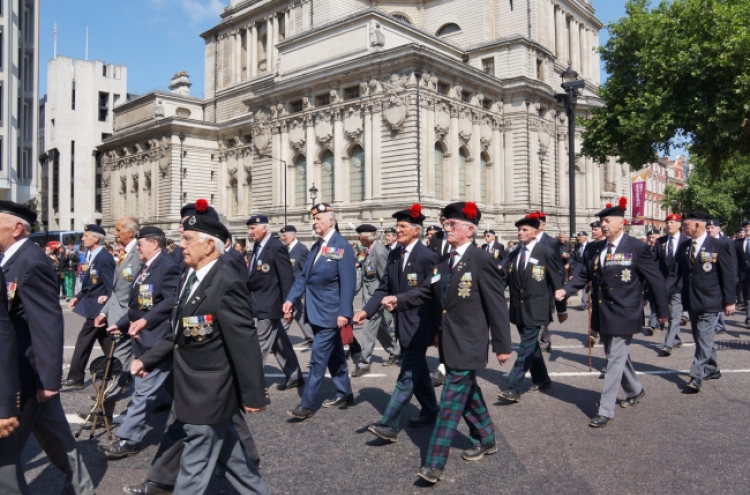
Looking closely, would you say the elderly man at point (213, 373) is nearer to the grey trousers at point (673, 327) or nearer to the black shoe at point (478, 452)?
the black shoe at point (478, 452)

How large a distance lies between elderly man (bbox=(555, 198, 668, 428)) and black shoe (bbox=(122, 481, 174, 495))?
170 inches

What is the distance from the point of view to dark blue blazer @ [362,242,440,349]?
576 cm

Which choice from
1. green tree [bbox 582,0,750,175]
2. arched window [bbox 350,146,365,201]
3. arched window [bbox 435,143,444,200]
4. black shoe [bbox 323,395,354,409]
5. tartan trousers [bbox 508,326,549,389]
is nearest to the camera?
black shoe [bbox 323,395,354,409]

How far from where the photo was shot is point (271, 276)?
7910 mm

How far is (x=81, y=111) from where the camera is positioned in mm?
76375

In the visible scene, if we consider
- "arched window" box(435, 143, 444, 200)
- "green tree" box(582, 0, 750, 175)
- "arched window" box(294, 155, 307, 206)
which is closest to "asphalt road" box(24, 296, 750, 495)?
"green tree" box(582, 0, 750, 175)

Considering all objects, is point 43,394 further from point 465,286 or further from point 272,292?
point 272,292

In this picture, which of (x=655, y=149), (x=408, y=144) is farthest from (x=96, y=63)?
(x=655, y=149)

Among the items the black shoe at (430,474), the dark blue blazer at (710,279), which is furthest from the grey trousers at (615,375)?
the black shoe at (430,474)

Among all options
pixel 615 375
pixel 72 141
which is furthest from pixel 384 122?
pixel 72 141

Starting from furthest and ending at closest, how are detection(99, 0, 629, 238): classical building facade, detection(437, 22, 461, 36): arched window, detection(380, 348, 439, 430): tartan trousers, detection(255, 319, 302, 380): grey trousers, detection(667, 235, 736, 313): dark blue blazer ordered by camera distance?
detection(437, 22, 461, 36): arched window → detection(99, 0, 629, 238): classical building facade → detection(667, 235, 736, 313): dark blue blazer → detection(255, 319, 302, 380): grey trousers → detection(380, 348, 439, 430): tartan trousers

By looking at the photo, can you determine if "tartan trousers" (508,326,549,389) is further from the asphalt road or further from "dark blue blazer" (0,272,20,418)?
"dark blue blazer" (0,272,20,418)

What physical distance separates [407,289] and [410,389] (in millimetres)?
1158

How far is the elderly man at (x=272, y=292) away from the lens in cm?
765
